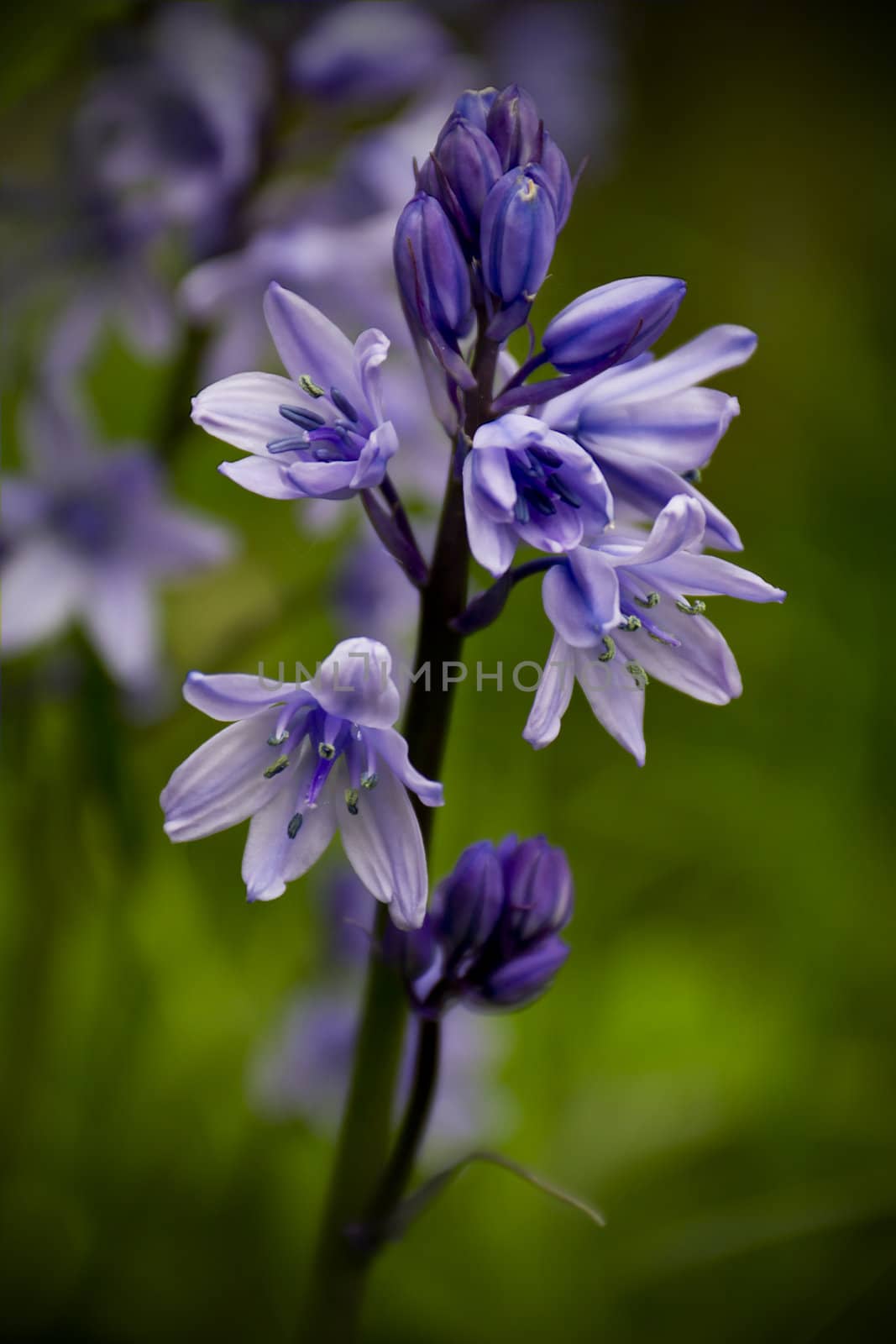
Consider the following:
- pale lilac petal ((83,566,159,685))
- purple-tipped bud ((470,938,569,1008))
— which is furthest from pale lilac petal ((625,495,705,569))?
pale lilac petal ((83,566,159,685))

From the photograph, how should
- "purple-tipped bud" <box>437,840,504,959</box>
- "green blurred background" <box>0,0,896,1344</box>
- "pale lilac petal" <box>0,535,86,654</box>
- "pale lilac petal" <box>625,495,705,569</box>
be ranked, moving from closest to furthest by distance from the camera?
"pale lilac petal" <box>625,495,705,569</box>
"purple-tipped bud" <box>437,840,504,959</box>
"pale lilac petal" <box>0,535,86,654</box>
"green blurred background" <box>0,0,896,1344</box>

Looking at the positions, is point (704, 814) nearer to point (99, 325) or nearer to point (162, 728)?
point (162, 728)

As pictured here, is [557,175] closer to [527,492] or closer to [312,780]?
[527,492]

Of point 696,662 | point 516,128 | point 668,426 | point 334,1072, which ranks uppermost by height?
point 516,128

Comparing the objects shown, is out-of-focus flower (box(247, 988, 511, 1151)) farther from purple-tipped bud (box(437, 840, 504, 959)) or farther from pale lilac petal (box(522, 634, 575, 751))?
pale lilac petal (box(522, 634, 575, 751))

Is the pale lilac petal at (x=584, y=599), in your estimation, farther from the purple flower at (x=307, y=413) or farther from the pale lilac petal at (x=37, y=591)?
the pale lilac petal at (x=37, y=591)

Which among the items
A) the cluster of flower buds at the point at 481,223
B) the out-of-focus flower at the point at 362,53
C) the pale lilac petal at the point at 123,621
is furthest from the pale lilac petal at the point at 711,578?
the out-of-focus flower at the point at 362,53

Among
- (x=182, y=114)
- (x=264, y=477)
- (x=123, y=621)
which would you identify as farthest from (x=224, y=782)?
(x=182, y=114)
